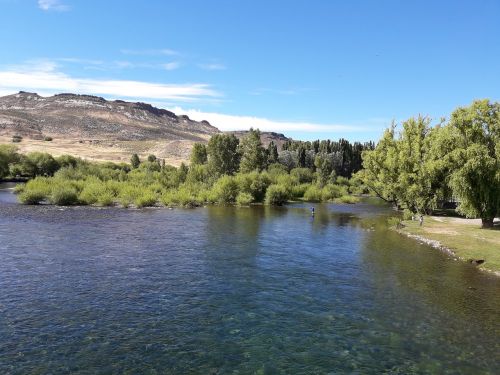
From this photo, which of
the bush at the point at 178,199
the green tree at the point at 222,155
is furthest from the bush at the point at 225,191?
the green tree at the point at 222,155

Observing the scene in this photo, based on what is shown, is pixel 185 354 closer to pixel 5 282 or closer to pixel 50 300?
pixel 50 300

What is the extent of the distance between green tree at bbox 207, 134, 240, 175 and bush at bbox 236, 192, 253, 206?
885 inches

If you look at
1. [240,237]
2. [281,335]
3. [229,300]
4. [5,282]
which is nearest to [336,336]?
[281,335]

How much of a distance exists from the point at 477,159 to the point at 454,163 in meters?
4.68

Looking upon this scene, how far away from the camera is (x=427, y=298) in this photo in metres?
29.6

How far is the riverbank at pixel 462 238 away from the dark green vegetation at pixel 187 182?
4420cm

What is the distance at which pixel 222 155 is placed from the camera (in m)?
A: 122

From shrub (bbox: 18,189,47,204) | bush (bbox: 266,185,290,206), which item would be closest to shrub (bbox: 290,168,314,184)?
bush (bbox: 266,185,290,206)

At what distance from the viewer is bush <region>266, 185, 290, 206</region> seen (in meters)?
101

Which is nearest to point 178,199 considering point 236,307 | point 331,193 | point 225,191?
point 225,191

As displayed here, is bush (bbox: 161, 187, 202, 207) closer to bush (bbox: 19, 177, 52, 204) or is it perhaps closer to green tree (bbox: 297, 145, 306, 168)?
bush (bbox: 19, 177, 52, 204)

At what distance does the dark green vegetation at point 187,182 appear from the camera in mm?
82500

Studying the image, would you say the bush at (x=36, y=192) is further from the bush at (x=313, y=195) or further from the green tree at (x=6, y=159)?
the bush at (x=313, y=195)

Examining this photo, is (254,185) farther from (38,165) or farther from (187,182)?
(38,165)
